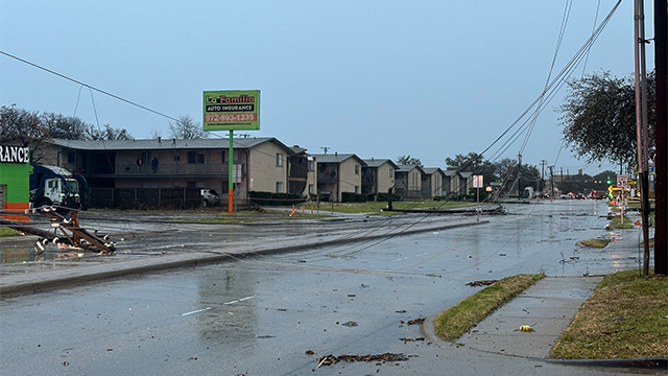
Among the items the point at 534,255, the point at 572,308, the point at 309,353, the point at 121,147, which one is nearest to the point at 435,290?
the point at 572,308

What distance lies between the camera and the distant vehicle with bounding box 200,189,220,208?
5567 cm

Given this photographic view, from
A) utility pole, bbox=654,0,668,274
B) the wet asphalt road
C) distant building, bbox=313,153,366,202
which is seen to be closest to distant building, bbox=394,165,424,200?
distant building, bbox=313,153,366,202

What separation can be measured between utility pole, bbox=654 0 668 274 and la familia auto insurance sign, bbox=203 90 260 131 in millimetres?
43038

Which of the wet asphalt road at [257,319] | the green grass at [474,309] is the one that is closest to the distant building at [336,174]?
the wet asphalt road at [257,319]

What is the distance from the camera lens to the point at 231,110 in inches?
2128

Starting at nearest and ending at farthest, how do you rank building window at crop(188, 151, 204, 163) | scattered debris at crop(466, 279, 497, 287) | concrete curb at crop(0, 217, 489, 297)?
concrete curb at crop(0, 217, 489, 297)
scattered debris at crop(466, 279, 497, 287)
building window at crop(188, 151, 204, 163)

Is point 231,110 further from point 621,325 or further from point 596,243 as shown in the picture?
point 621,325

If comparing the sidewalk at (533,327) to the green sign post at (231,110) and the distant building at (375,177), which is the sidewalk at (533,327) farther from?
the distant building at (375,177)

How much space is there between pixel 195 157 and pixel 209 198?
795 centimetres

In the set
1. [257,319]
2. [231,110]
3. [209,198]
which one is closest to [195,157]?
[209,198]

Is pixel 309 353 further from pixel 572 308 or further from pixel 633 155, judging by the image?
pixel 633 155

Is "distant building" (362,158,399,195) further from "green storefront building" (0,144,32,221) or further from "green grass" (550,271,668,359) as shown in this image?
"green grass" (550,271,668,359)

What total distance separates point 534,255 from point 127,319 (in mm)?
14719

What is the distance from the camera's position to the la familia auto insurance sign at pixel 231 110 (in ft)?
176
